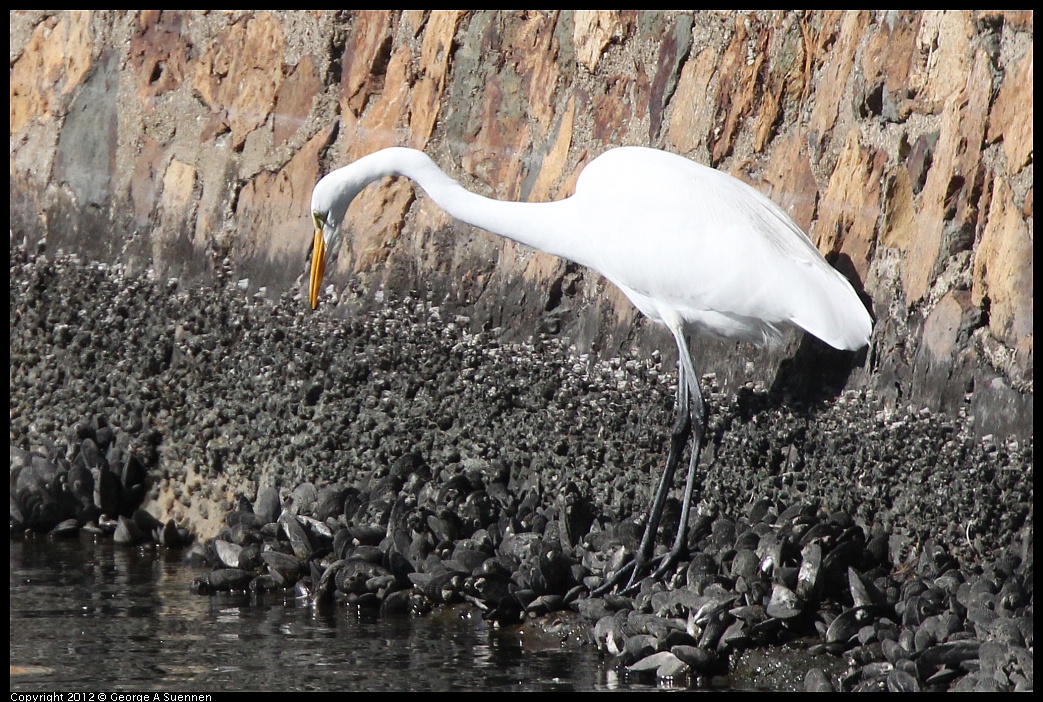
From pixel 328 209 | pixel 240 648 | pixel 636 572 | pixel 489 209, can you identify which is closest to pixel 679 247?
pixel 489 209

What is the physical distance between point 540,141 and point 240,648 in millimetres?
1997

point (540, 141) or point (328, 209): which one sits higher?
point (540, 141)

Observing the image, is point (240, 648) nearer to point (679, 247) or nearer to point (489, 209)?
point (489, 209)

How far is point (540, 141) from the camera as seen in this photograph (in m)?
4.46

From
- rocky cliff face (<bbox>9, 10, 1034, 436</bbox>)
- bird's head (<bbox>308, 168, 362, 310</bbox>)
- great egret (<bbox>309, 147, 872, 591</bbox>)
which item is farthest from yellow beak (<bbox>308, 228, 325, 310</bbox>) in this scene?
rocky cliff face (<bbox>9, 10, 1034, 436</bbox>)

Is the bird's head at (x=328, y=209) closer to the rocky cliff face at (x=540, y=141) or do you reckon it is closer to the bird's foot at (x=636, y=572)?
the rocky cliff face at (x=540, y=141)

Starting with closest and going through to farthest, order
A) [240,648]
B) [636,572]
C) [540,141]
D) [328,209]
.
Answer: [240,648], [636,572], [328,209], [540,141]

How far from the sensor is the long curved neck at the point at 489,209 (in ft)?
12.3

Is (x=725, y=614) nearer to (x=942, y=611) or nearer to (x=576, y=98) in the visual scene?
(x=942, y=611)

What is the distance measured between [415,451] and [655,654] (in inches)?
58.2

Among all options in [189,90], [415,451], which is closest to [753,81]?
[415,451]

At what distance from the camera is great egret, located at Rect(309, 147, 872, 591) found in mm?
3490

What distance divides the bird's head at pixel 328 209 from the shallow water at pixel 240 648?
1.02 m

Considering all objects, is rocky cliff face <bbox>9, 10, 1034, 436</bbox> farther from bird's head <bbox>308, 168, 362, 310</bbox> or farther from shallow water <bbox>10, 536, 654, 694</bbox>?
shallow water <bbox>10, 536, 654, 694</bbox>
